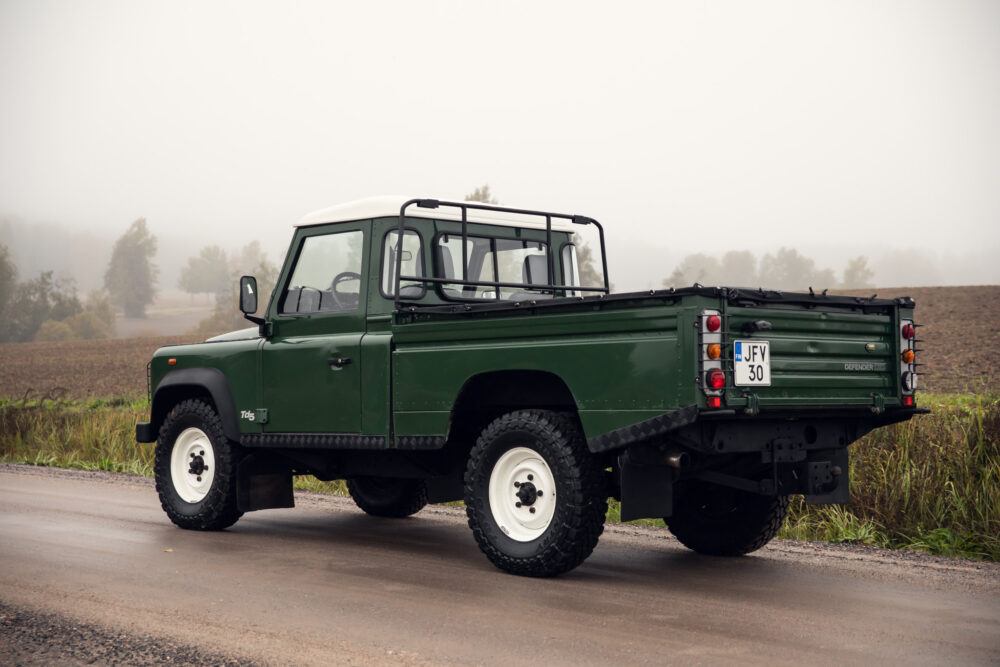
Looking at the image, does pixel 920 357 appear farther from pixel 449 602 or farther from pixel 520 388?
pixel 449 602

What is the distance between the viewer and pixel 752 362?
6480mm

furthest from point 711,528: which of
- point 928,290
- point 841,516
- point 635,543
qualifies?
point 928,290

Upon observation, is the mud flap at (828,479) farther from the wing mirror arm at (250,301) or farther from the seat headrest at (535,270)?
the wing mirror arm at (250,301)

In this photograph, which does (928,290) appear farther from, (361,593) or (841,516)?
(361,593)

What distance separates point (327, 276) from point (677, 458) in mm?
3557

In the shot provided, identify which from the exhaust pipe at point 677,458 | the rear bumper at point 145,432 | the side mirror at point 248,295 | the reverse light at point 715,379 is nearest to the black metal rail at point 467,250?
the side mirror at point 248,295

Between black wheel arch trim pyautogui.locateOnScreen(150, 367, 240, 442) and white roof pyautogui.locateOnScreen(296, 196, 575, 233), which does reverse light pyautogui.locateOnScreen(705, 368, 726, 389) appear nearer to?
white roof pyautogui.locateOnScreen(296, 196, 575, 233)

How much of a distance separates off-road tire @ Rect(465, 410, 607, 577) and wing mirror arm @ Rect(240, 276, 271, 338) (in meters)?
2.53

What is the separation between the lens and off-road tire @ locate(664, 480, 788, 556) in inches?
319

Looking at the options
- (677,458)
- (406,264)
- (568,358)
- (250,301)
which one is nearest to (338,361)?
(406,264)

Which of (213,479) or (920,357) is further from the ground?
(920,357)

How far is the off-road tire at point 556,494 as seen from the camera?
6852mm

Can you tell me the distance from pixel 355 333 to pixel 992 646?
477cm

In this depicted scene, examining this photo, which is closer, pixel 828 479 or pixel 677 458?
pixel 677 458
